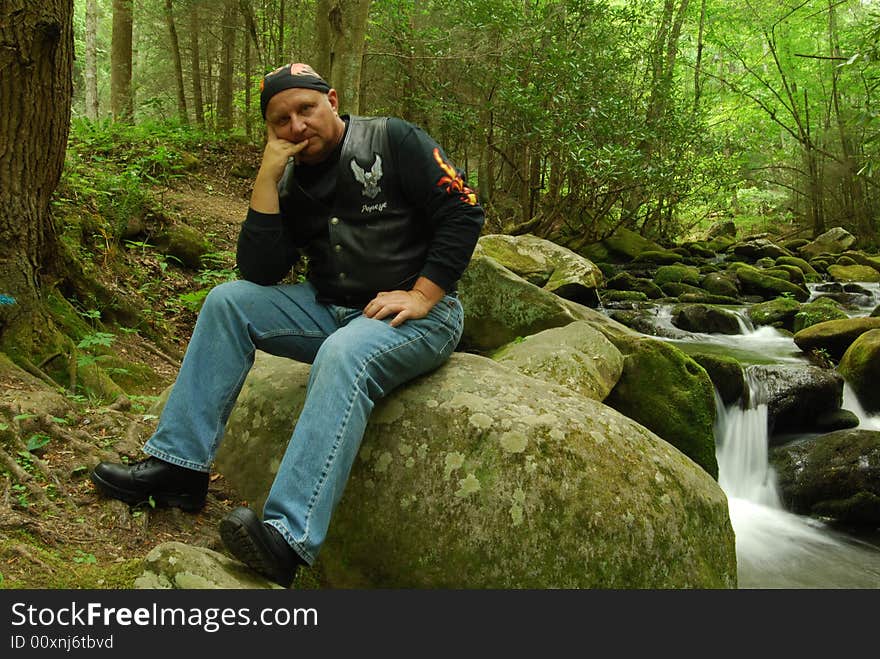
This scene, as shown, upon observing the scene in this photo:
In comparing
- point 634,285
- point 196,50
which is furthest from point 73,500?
point 196,50

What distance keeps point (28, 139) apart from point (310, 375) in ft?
8.82

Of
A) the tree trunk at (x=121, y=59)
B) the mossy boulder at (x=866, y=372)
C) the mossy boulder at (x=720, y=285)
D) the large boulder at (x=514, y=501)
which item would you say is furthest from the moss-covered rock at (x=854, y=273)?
the tree trunk at (x=121, y=59)

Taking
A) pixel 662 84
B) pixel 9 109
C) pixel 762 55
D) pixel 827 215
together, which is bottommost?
pixel 9 109

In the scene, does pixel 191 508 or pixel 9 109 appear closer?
pixel 191 508

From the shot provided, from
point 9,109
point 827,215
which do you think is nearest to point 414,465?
point 9,109

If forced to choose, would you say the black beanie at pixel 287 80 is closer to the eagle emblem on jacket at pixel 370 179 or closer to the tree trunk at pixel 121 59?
the eagle emblem on jacket at pixel 370 179

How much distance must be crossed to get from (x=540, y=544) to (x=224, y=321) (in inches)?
63.5

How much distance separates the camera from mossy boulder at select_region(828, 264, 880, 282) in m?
16.2

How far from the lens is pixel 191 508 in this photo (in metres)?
3.03

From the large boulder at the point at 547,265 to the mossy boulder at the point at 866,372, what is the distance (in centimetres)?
437

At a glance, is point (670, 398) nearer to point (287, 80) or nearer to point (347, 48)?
point (287, 80)

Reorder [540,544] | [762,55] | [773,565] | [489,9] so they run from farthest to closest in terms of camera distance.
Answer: [762,55] → [489,9] → [773,565] → [540,544]

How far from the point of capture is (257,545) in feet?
7.47

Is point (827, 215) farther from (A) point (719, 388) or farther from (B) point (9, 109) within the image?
(B) point (9, 109)
